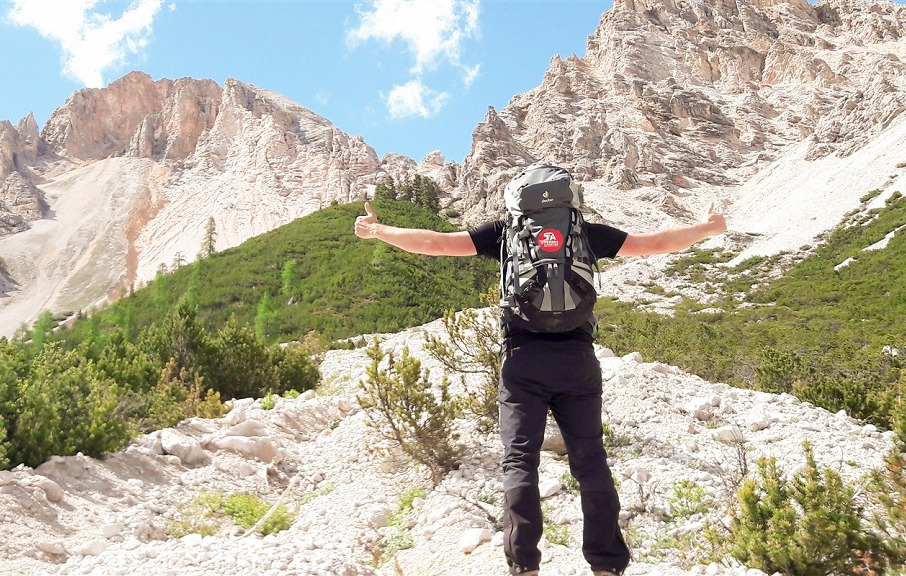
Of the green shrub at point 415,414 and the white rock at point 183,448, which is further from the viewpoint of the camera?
the white rock at point 183,448

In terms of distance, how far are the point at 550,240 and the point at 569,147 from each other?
6091cm

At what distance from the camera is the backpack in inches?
109

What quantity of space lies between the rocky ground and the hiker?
43.1 inches

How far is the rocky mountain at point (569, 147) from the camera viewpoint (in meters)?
50.7

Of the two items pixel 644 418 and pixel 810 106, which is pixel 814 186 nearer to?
pixel 810 106

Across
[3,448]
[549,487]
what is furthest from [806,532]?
[3,448]

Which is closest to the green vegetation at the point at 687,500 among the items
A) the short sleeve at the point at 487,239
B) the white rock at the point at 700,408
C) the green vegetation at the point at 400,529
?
the white rock at the point at 700,408

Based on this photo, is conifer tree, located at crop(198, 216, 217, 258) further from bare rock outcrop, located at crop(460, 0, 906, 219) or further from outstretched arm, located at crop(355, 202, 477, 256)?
outstretched arm, located at crop(355, 202, 477, 256)

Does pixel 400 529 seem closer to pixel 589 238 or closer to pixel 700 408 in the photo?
pixel 589 238

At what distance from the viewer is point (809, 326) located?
2150 centimetres

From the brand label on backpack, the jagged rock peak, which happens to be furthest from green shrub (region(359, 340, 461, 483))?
the jagged rock peak

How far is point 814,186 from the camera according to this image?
45938mm

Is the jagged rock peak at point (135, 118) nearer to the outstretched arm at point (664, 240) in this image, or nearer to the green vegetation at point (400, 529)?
the green vegetation at point (400, 529)

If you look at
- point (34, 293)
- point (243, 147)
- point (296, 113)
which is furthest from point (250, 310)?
point (296, 113)
